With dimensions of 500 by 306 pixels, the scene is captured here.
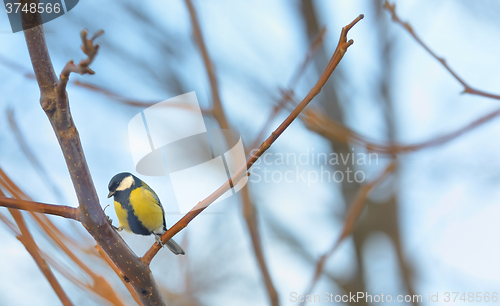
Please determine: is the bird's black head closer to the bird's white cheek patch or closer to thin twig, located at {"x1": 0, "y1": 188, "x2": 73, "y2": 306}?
the bird's white cheek patch

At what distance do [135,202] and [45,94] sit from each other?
2.23 ft

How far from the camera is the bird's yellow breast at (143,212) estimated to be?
3.68ft

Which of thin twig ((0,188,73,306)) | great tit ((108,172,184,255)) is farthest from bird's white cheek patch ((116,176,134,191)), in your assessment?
thin twig ((0,188,73,306))

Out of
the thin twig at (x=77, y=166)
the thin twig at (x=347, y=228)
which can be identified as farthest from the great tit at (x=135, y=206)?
the thin twig at (x=347, y=228)

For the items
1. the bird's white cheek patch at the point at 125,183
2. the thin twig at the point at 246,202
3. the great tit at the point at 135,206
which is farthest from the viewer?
the bird's white cheek patch at the point at 125,183

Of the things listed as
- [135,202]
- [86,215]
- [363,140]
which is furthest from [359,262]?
[86,215]

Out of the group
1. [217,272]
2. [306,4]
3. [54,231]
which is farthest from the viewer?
[217,272]

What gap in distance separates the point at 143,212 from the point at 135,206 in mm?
33

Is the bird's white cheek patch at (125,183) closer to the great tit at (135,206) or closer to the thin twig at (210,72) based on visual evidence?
the great tit at (135,206)

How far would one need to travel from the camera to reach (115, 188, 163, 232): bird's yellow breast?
3.68 ft

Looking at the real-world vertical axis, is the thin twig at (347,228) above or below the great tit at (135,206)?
below

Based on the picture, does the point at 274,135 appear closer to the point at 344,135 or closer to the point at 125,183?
the point at 344,135

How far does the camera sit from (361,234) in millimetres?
1949

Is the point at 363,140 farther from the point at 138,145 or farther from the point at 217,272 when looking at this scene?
the point at 217,272
